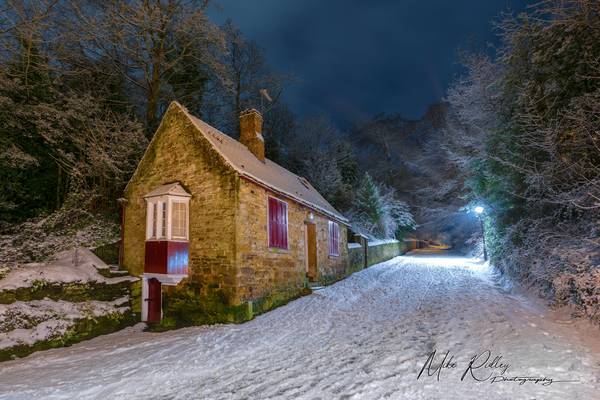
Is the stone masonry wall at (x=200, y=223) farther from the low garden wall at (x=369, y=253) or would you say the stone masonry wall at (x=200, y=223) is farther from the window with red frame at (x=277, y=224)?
the low garden wall at (x=369, y=253)

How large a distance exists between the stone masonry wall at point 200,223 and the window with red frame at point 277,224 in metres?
1.80

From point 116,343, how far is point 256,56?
19665 mm

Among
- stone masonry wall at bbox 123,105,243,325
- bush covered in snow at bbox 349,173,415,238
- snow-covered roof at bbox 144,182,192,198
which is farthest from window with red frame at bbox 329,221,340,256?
snow-covered roof at bbox 144,182,192,198

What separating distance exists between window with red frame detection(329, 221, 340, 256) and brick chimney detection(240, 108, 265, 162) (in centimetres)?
470

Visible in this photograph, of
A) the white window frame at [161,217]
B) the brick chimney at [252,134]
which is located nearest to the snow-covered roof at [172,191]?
the white window frame at [161,217]

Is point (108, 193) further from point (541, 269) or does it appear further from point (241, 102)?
point (541, 269)

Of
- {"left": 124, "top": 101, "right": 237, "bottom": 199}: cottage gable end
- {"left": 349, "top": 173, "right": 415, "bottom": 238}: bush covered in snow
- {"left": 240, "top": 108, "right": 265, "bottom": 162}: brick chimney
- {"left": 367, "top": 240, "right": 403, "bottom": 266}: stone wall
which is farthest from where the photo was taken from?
{"left": 349, "top": 173, "right": 415, "bottom": 238}: bush covered in snow

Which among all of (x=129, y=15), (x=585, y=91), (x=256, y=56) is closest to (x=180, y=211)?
(x=129, y=15)

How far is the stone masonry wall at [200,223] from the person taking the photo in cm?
839

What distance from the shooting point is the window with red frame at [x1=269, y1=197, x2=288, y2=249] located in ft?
32.7

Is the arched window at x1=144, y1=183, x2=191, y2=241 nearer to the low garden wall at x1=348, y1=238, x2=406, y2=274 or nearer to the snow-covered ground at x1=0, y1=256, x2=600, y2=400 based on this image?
the snow-covered ground at x1=0, y1=256, x2=600, y2=400

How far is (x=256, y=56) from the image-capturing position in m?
21.6

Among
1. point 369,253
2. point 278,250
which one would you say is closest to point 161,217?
point 278,250

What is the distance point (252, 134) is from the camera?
13.3 meters
